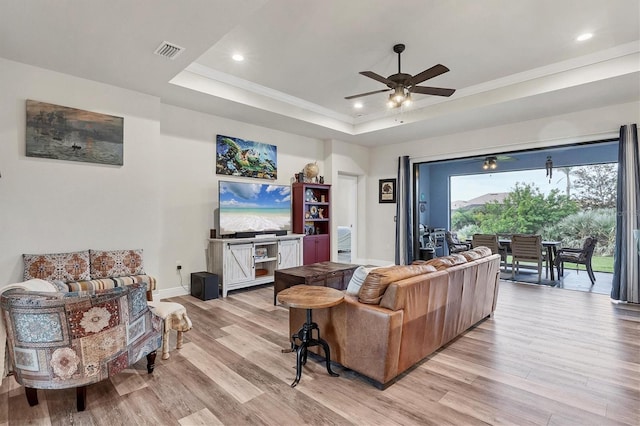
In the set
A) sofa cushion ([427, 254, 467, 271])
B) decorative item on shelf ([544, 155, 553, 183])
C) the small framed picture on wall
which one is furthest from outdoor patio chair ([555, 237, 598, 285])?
sofa cushion ([427, 254, 467, 271])

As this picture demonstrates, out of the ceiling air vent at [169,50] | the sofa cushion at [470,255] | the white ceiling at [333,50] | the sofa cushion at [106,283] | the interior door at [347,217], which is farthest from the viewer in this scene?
the interior door at [347,217]

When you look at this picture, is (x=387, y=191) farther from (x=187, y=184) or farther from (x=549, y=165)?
(x=187, y=184)

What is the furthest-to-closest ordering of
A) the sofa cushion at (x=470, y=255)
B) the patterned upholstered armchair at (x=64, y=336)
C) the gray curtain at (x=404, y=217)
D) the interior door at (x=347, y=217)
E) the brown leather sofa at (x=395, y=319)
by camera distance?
the interior door at (x=347, y=217)
the gray curtain at (x=404, y=217)
the sofa cushion at (x=470, y=255)
the brown leather sofa at (x=395, y=319)
the patterned upholstered armchair at (x=64, y=336)

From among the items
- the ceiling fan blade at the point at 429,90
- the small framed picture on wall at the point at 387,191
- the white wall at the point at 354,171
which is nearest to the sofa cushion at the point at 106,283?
the ceiling fan blade at the point at 429,90

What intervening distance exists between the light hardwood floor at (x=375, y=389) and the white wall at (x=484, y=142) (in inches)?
124

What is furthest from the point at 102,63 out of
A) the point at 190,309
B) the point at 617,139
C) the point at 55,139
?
the point at 617,139

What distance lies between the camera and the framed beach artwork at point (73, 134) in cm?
345

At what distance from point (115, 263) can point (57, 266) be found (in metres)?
0.53

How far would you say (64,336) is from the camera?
1946mm

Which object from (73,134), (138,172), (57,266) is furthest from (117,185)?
(57,266)

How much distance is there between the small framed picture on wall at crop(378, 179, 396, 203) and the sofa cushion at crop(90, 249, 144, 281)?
542 centimetres

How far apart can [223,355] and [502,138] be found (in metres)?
5.84

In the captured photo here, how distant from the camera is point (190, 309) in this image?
4254 mm

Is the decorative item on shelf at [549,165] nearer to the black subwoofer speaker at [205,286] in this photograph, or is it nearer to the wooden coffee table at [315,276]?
the wooden coffee table at [315,276]
